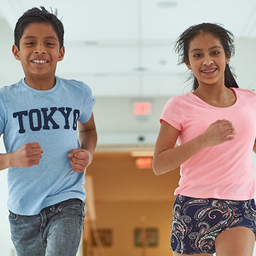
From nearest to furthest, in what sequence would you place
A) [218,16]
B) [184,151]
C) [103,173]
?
1. [184,151]
2. [218,16]
3. [103,173]

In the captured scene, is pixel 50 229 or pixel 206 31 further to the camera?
pixel 206 31

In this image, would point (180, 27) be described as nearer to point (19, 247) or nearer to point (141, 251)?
point (19, 247)

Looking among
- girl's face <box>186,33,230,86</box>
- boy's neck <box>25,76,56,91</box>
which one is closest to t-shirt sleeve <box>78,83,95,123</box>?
boy's neck <box>25,76,56,91</box>

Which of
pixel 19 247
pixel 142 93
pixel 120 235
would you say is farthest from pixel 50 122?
pixel 120 235

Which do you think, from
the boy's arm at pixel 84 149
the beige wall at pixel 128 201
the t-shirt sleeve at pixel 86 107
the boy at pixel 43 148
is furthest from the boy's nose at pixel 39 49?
the beige wall at pixel 128 201

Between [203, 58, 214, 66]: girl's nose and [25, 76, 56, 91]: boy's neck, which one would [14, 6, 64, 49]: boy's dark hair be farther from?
[203, 58, 214, 66]: girl's nose

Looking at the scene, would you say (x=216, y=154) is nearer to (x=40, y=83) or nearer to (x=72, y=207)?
(x=72, y=207)

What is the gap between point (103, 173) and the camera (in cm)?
848

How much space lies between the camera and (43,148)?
160cm

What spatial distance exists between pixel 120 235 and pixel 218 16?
6024 mm

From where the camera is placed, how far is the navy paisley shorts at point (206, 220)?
1526mm

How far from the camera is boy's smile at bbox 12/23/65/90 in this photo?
64.9 inches

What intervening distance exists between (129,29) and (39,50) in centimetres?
227

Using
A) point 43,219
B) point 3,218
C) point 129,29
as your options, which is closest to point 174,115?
point 43,219
